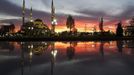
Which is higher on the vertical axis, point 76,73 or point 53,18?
point 53,18

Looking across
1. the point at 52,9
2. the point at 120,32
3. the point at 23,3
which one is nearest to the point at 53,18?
the point at 52,9

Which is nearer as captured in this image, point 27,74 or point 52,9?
point 27,74

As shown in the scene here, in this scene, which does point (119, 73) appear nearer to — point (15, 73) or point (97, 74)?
point (97, 74)

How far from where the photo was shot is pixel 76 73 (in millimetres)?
18766

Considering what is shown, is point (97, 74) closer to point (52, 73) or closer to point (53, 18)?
point (52, 73)

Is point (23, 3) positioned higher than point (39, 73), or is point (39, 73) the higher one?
point (23, 3)

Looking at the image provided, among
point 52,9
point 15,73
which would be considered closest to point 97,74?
point 15,73

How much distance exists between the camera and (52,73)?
1856 centimetres

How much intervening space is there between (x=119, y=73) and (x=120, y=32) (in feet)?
590

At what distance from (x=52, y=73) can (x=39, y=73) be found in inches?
31.2

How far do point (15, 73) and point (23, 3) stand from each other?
175493 millimetres

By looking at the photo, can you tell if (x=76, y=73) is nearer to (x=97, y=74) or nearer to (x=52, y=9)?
(x=97, y=74)

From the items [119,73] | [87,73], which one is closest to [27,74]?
[87,73]

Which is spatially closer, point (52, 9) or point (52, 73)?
point (52, 73)
